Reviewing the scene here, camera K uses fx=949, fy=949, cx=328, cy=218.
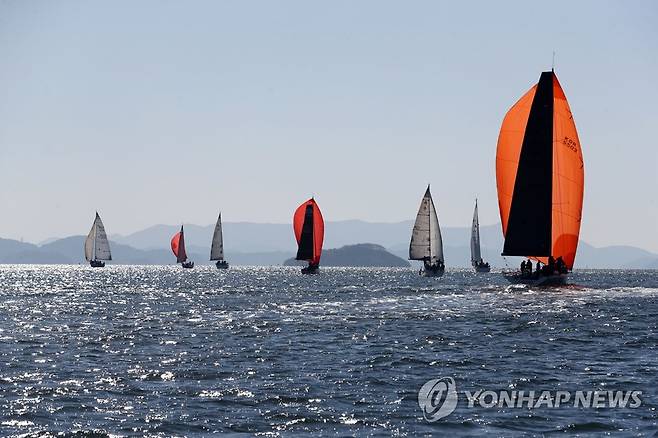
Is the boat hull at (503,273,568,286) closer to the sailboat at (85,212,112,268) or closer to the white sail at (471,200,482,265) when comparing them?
the white sail at (471,200,482,265)

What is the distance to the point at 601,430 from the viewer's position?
19516mm

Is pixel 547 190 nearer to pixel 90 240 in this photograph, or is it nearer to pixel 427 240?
pixel 427 240

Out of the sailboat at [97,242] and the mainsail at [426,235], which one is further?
the sailboat at [97,242]

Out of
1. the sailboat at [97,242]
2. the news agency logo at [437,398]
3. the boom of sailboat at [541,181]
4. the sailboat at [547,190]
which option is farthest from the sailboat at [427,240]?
the news agency logo at [437,398]

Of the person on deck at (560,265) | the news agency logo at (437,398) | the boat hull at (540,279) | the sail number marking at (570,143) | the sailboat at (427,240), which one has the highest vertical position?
the sail number marking at (570,143)

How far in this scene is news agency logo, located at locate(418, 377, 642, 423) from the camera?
22.0 metres

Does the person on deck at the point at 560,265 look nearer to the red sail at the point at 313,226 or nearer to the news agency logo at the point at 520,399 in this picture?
the news agency logo at the point at 520,399

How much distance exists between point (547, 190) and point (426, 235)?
2293 inches

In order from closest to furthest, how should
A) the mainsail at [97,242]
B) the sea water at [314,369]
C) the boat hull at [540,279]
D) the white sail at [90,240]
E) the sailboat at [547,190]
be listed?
the sea water at [314,369] < the boat hull at [540,279] < the sailboat at [547,190] < the mainsail at [97,242] < the white sail at [90,240]

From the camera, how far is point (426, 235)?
129000 millimetres

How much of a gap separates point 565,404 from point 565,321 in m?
23.0

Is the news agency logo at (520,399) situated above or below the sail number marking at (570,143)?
below

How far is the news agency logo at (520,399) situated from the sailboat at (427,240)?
4040 inches

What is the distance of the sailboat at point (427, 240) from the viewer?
418 feet
